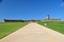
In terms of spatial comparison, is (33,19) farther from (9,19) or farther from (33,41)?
(33,41)

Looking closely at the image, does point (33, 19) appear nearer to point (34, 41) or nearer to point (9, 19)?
point (9, 19)

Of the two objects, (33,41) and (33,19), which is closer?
(33,41)

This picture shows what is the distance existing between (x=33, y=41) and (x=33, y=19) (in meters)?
126

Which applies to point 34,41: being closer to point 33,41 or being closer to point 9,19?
point 33,41

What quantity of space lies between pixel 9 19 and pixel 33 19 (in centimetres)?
1873

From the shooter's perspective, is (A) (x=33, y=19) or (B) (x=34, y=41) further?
(A) (x=33, y=19)

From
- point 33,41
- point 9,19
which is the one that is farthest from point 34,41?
point 9,19

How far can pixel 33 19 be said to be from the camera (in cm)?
13800

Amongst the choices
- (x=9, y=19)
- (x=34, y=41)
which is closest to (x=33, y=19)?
(x=9, y=19)

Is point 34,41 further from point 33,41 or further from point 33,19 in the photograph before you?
point 33,19

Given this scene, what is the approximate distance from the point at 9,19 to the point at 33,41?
4761 inches

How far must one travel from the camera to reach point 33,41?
1185 cm

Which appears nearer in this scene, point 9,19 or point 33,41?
point 33,41

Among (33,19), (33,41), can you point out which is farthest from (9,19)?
(33,41)
